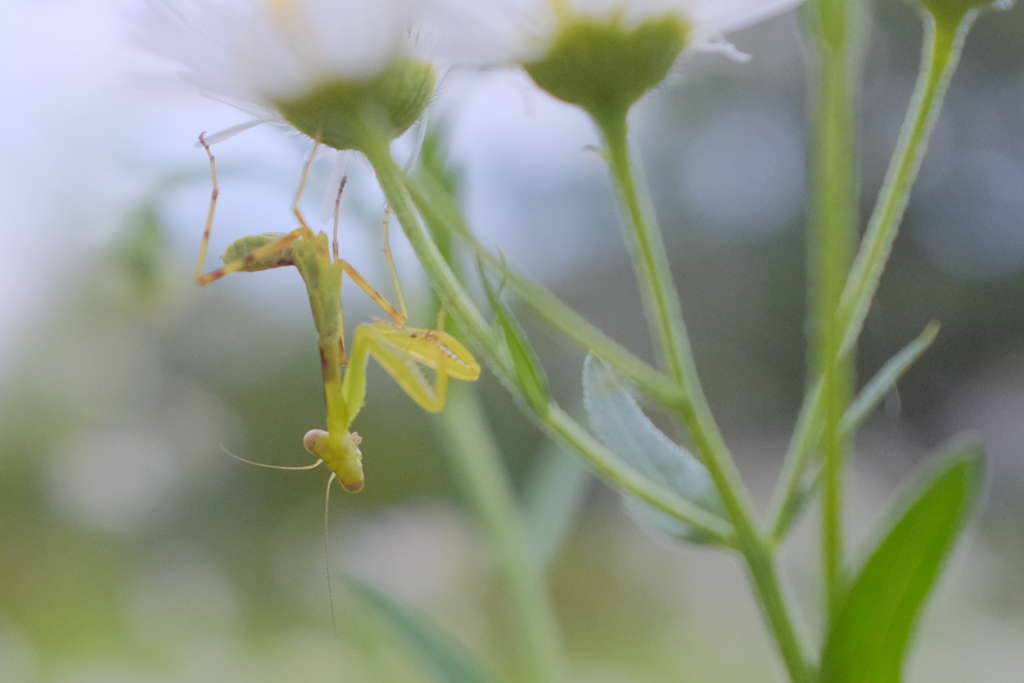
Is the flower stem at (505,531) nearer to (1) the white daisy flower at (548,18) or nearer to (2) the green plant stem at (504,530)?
(2) the green plant stem at (504,530)

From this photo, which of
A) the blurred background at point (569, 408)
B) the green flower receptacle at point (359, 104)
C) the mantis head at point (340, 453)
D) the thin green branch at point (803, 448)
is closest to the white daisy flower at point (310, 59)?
the green flower receptacle at point (359, 104)

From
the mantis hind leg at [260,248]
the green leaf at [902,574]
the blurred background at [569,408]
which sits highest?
the green leaf at [902,574]

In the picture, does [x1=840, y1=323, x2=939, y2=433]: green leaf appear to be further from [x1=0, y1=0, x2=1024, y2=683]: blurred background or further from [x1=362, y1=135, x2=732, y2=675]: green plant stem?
[x1=0, y1=0, x2=1024, y2=683]: blurred background

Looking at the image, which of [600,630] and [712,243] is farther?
[712,243]

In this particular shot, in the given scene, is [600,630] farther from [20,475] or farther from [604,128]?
[604,128]

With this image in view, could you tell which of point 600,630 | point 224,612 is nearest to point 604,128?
point 600,630

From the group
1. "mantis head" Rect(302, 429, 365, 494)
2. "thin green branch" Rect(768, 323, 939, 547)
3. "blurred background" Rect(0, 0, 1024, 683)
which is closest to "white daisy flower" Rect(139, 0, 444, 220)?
"thin green branch" Rect(768, 323, 939, 547)
